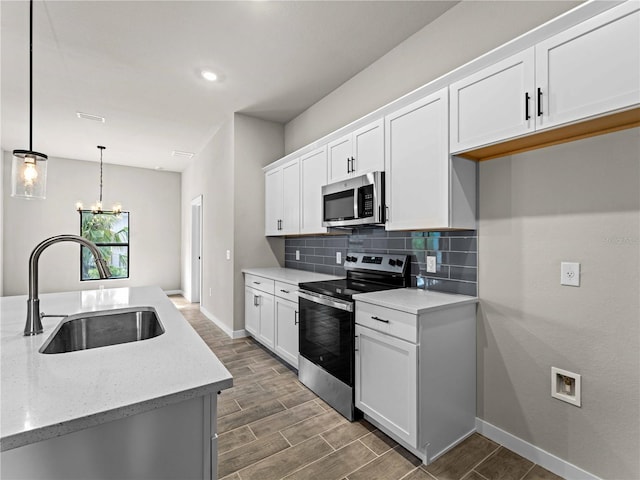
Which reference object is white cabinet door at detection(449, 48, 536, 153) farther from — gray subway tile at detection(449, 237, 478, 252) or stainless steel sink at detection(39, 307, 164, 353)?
stainless steel sink at detection(39, 307, 164, 353)

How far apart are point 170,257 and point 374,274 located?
20.2 feet

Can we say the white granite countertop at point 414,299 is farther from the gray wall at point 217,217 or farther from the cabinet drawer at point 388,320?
the gray wall at point 217,217

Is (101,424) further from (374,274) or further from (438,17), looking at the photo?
(438,17)

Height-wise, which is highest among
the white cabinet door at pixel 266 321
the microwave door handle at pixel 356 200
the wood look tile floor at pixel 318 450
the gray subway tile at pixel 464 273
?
the microwave door handle at pixel 356 200

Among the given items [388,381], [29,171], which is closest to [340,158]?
[388,381]

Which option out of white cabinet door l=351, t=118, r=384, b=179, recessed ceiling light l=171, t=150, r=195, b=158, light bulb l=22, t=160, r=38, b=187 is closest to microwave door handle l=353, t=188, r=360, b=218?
white cabinet door l=351, t=118, r=384, b=179

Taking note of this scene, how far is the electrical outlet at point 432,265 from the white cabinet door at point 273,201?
208 cm

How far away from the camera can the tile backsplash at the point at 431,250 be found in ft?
7.11

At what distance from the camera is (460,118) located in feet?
6.31

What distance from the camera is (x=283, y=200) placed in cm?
389

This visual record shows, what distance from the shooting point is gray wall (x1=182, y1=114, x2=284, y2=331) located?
414 centimetres

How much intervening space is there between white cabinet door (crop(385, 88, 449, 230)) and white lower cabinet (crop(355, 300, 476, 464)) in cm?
64

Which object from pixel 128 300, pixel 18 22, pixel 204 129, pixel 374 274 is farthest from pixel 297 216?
pixel 18 22

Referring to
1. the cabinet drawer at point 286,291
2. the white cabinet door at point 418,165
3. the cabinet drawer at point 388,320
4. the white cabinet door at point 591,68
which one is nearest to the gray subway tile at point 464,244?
the white cabinet door at point 418,165
